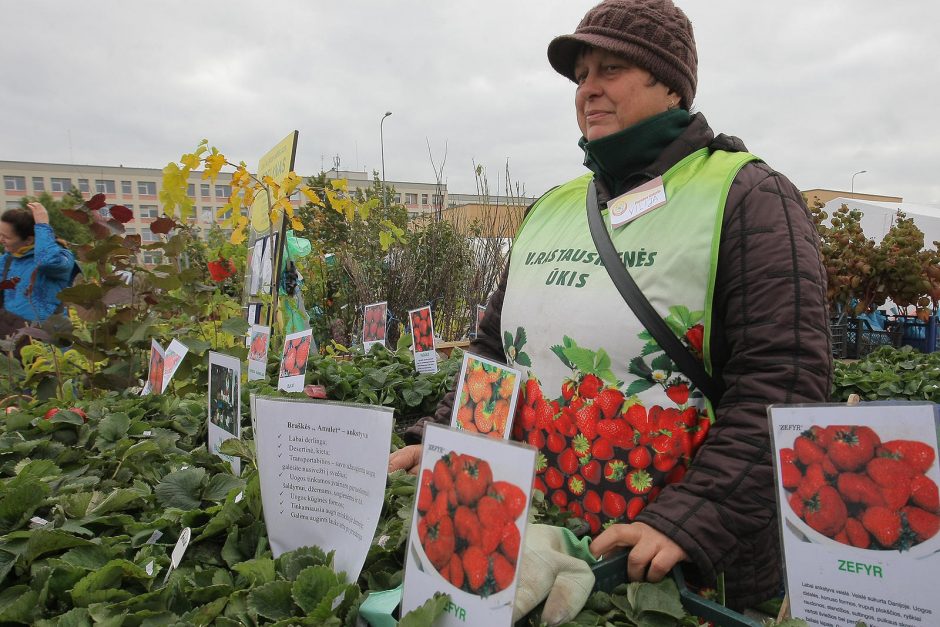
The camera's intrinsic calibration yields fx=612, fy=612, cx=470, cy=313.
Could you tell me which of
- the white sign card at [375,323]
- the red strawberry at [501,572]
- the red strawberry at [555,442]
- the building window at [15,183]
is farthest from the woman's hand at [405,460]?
the building window at [15,183]

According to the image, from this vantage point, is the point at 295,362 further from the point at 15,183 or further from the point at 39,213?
the point at 15,183

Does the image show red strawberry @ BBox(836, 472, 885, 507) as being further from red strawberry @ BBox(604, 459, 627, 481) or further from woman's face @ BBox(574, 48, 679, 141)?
woman's face @ BBox(574, 48, 679, 141)

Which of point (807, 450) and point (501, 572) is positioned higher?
point (807, 450)

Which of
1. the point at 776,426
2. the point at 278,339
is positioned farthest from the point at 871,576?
the point at 278,339

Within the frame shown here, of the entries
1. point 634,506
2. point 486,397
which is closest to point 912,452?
point 634,506

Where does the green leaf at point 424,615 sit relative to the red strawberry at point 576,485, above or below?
above

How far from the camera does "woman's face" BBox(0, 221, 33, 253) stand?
379 cm

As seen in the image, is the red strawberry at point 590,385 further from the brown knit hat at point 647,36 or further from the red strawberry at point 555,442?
the brown knit hat at point 647,36

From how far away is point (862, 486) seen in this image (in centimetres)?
71

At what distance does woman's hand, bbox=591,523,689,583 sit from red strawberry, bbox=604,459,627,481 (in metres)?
0.26

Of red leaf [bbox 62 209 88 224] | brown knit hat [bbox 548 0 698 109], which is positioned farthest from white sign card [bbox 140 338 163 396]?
brown knit hat [bbox 548 0 698 109]

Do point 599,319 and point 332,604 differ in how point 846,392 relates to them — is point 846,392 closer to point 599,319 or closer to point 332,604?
point 599,319

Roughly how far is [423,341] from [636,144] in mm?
1957

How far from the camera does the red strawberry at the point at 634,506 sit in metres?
1.18
